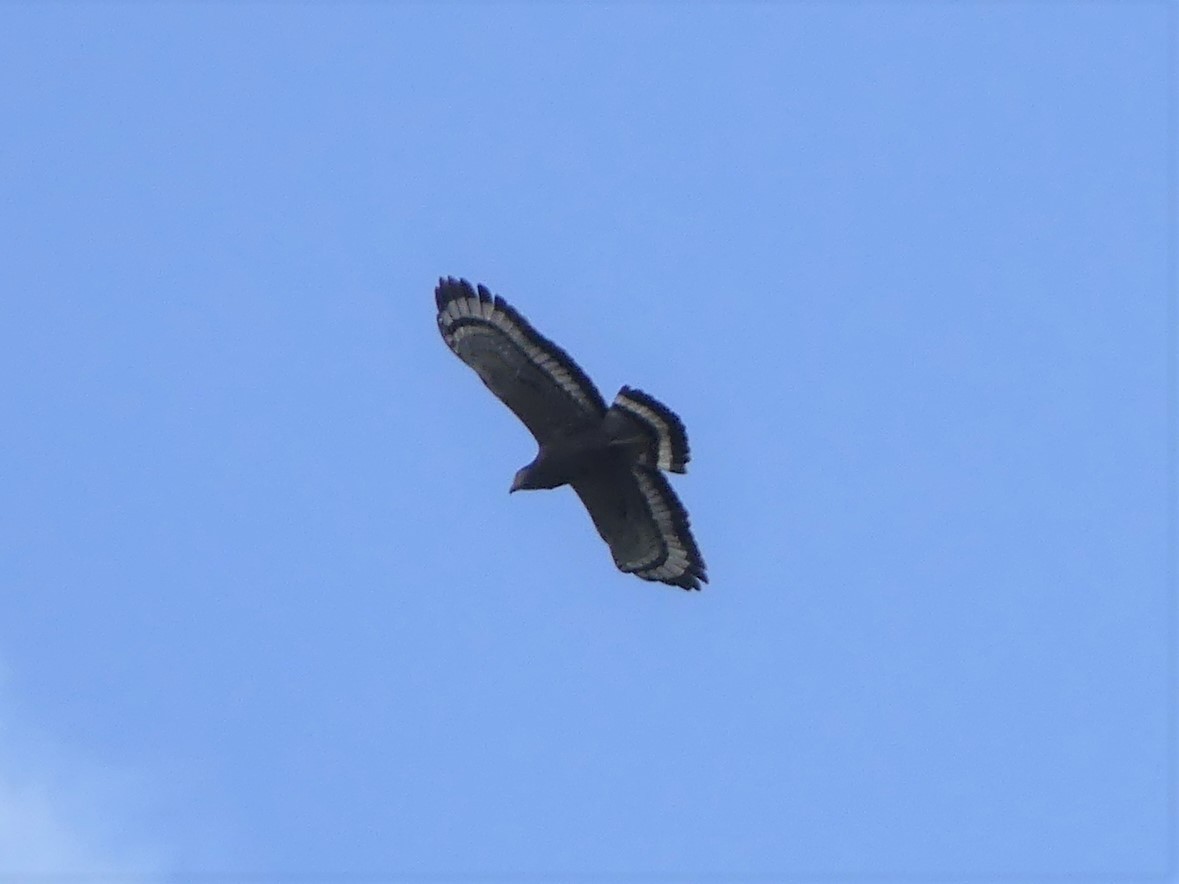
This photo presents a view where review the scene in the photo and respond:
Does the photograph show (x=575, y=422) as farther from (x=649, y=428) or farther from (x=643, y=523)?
(x=643, y=523)

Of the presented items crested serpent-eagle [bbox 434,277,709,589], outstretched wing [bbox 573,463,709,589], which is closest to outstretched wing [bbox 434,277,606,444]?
crested serpent-eagle [bbox 434,277,709,589]

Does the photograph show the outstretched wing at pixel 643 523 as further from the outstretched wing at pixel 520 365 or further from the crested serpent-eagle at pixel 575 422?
the outstretched wing at pixel 520 365

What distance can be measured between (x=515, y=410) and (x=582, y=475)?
0.84m

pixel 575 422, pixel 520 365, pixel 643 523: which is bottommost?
pixel 643 523

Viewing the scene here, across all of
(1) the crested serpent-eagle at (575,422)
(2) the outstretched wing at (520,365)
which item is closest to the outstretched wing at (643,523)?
(1) the crested serpent-eagle at (575,422)

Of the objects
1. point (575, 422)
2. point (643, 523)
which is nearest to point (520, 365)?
point (575, 422)

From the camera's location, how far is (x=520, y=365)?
29688 millimetres

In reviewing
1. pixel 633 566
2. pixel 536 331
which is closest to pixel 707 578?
pixel 633 566

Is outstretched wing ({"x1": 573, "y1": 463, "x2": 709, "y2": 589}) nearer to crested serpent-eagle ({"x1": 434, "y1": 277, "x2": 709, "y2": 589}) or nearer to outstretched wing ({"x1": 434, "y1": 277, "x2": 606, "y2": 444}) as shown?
crested serpent-eagle ({"x1": 434, "y1": 277, "x2": 709, "y2": 589})

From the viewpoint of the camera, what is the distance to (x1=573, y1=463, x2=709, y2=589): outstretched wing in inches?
1184

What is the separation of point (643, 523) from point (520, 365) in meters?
1.93

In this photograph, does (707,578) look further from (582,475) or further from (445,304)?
(445,304)

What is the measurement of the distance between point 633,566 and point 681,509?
0.78m

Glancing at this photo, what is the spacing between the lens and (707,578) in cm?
3053
